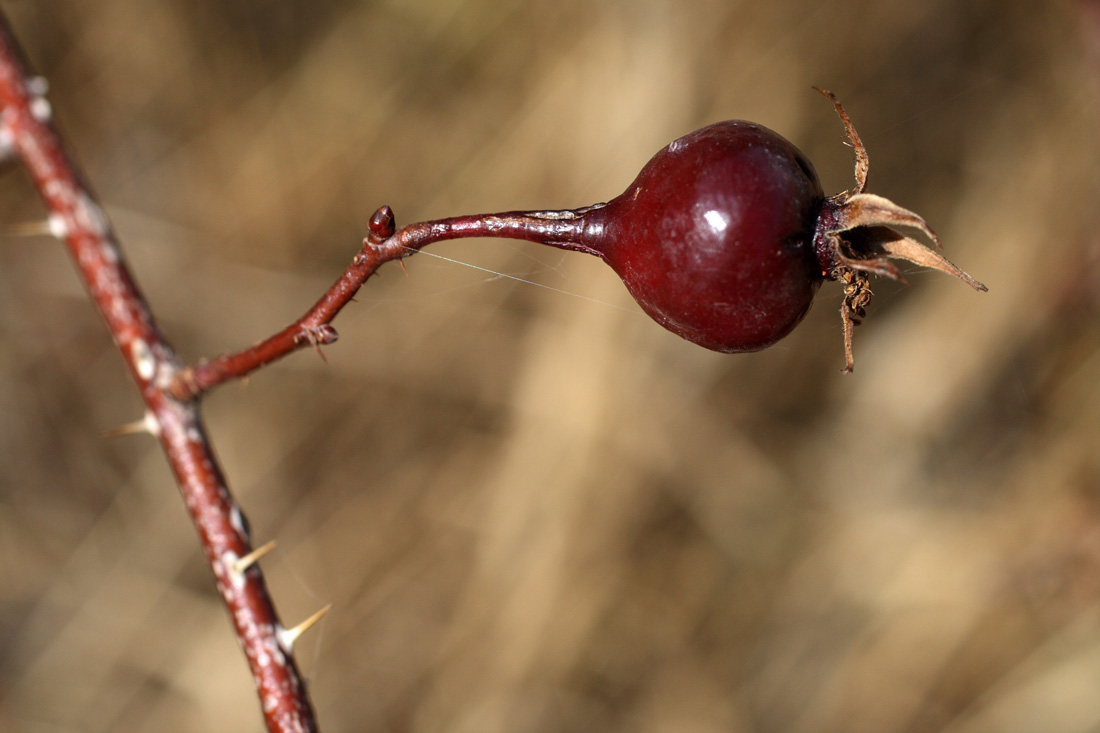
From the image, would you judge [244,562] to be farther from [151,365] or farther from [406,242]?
[406,242]

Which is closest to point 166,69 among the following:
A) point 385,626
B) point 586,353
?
point 586,353

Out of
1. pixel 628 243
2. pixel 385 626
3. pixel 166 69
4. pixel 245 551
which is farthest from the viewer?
pixel 385 626

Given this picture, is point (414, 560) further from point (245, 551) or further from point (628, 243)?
point (628, 243)

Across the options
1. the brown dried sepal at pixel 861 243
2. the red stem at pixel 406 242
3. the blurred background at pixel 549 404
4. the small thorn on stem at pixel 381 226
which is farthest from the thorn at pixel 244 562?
the blurred background at pixel 549 404

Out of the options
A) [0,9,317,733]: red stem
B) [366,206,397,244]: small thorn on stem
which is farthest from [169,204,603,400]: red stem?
[0,9,317,733]: red stem

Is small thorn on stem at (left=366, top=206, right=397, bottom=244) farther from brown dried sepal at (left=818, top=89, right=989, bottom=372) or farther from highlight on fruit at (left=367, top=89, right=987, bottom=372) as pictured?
brown dried sepal at (left=818, top=89, right=989, bottom=372)

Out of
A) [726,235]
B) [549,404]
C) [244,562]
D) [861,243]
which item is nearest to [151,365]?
[244,562]
